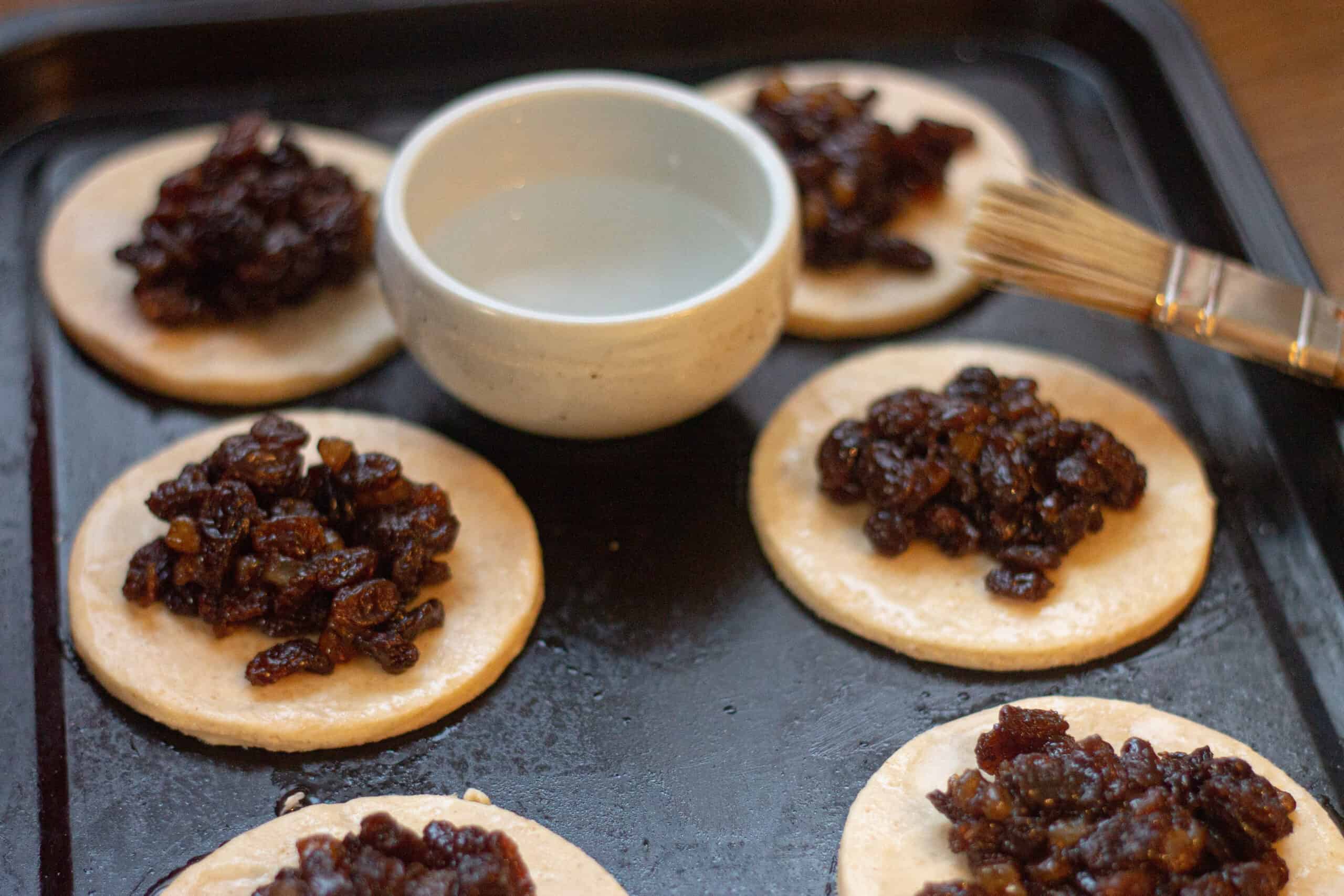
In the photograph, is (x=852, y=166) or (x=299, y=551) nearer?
(x=299, y=551)

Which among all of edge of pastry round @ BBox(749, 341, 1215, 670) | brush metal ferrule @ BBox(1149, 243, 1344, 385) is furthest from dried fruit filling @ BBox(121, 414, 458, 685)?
brush metal ferrule @ BBox(1149, 243, 1344, 385)

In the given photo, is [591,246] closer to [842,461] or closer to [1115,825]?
[842,461]

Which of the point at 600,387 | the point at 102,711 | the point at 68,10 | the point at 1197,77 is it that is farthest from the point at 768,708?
the point at 68,10

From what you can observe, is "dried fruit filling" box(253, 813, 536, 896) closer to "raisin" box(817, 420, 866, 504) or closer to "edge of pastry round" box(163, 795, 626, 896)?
"edge of pastry round" box(163, 795, 626, 896)

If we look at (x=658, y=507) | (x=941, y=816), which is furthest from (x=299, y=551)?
(x=941, y=816)

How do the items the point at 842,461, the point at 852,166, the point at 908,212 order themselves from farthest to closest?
1. the point at 908,212
2. the point at 852,166
3. the point at 842,461

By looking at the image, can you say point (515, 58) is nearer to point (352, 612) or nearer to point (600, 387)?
point (600, 387)
